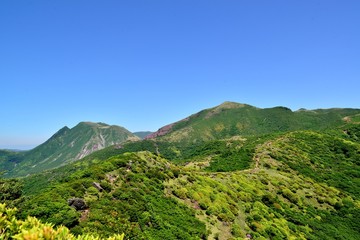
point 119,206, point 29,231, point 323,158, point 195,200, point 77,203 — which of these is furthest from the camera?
point 323,158

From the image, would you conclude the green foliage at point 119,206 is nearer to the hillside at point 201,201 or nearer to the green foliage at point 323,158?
the hillside at point 201,201

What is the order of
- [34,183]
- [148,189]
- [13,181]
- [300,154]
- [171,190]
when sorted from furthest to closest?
[34,183]
[300,154]
[13,181]
[171,190]
[148,189]

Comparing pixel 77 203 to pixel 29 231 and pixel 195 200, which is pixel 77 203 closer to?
pixel 195 200

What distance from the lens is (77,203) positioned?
2728 centimetres

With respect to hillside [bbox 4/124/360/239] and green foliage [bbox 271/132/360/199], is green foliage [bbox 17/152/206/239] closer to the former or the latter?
hillside [bbox 4/124/360/239]

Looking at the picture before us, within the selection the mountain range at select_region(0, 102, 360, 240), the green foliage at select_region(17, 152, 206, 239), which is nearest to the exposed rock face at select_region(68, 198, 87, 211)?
the mountain range at select_region(0, 102, 360, 240)

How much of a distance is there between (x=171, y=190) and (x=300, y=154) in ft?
231

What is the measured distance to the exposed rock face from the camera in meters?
→ 27.1

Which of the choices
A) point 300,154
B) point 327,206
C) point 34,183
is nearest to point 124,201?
point 327,206

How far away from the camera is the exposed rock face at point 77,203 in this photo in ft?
88.9

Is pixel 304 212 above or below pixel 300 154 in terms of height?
below

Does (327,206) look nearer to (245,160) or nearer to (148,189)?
(245,160)

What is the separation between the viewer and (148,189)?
3706 centimetres

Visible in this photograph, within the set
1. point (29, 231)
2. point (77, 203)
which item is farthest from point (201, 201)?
point (29, 231)
